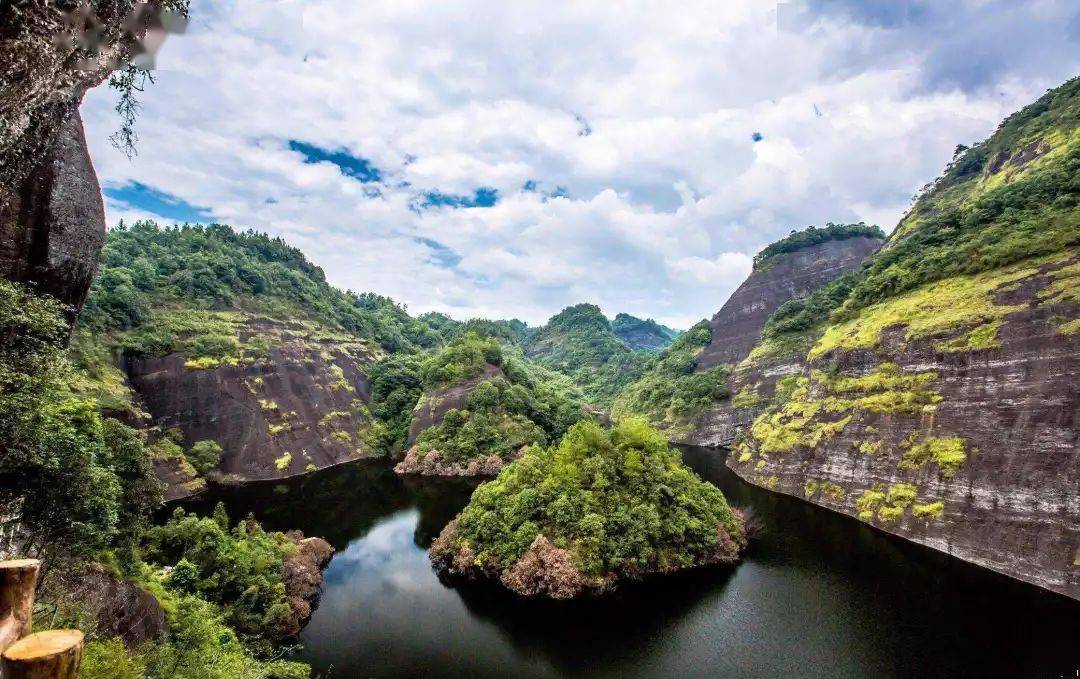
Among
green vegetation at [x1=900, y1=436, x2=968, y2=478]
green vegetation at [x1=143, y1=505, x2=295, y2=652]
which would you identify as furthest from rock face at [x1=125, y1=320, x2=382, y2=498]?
green vegetation at [x1=900, y1=436, x2=968, y2=478]

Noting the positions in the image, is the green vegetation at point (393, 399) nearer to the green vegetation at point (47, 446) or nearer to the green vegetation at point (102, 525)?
the green vegetation at point (102, 525)

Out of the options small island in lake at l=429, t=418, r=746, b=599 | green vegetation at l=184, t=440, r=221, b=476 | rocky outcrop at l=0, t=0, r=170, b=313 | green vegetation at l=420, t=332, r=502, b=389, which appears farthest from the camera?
green vegetation at l=420, t=332, r=502, b=389

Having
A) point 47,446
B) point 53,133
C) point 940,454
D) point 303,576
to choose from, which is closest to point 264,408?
point 303,576

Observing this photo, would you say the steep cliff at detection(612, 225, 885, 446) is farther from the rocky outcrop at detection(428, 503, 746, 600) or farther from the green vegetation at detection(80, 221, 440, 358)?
the green vegetation at detection(80, 221, 440, 358)

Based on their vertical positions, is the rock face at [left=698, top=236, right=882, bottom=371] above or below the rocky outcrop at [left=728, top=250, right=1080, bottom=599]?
above

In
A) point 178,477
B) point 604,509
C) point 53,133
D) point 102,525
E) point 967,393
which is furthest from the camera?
point 178,477

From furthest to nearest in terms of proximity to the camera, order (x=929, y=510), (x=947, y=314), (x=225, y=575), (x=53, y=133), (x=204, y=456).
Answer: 1. (x=204, y=456)
2. (x=947, y=314)
3. (x=929, y=510)
4. (x=225, y=575)
5. (x=53, y=133)

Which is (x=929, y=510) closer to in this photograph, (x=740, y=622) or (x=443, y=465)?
(x=740, y=622)
